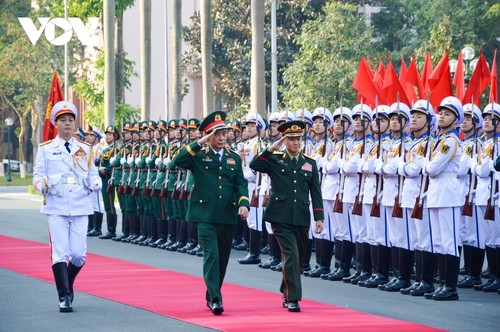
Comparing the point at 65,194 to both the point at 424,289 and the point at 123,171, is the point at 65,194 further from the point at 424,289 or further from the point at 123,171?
the point at 123,171

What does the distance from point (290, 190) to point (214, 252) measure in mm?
1054

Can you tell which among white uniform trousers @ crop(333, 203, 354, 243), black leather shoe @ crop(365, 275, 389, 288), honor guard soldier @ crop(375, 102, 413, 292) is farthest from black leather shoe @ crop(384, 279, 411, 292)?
white uniform trousers @ crop(333, 203, 354, 243)

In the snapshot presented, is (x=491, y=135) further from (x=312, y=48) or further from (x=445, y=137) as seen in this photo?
(x=312, y=48)

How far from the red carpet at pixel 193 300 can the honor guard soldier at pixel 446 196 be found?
1574 mm

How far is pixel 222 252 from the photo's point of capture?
527 inches

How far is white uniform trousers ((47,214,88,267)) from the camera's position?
13.4 meters

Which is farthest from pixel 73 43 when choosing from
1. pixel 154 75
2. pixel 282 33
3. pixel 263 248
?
pixel 263 248

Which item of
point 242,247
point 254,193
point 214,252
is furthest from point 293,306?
point 242,247

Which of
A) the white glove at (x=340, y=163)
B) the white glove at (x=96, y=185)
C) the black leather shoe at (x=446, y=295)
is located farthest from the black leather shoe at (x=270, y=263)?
the white glove at (x=96, y=185)

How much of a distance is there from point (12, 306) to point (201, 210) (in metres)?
2.30

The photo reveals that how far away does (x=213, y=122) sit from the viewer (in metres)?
13.4

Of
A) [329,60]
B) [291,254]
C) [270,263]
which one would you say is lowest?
[270,263]

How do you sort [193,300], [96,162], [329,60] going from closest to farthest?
[193,300] < [96,162] < [329,60]

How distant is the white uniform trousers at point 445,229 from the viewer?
14.5m
